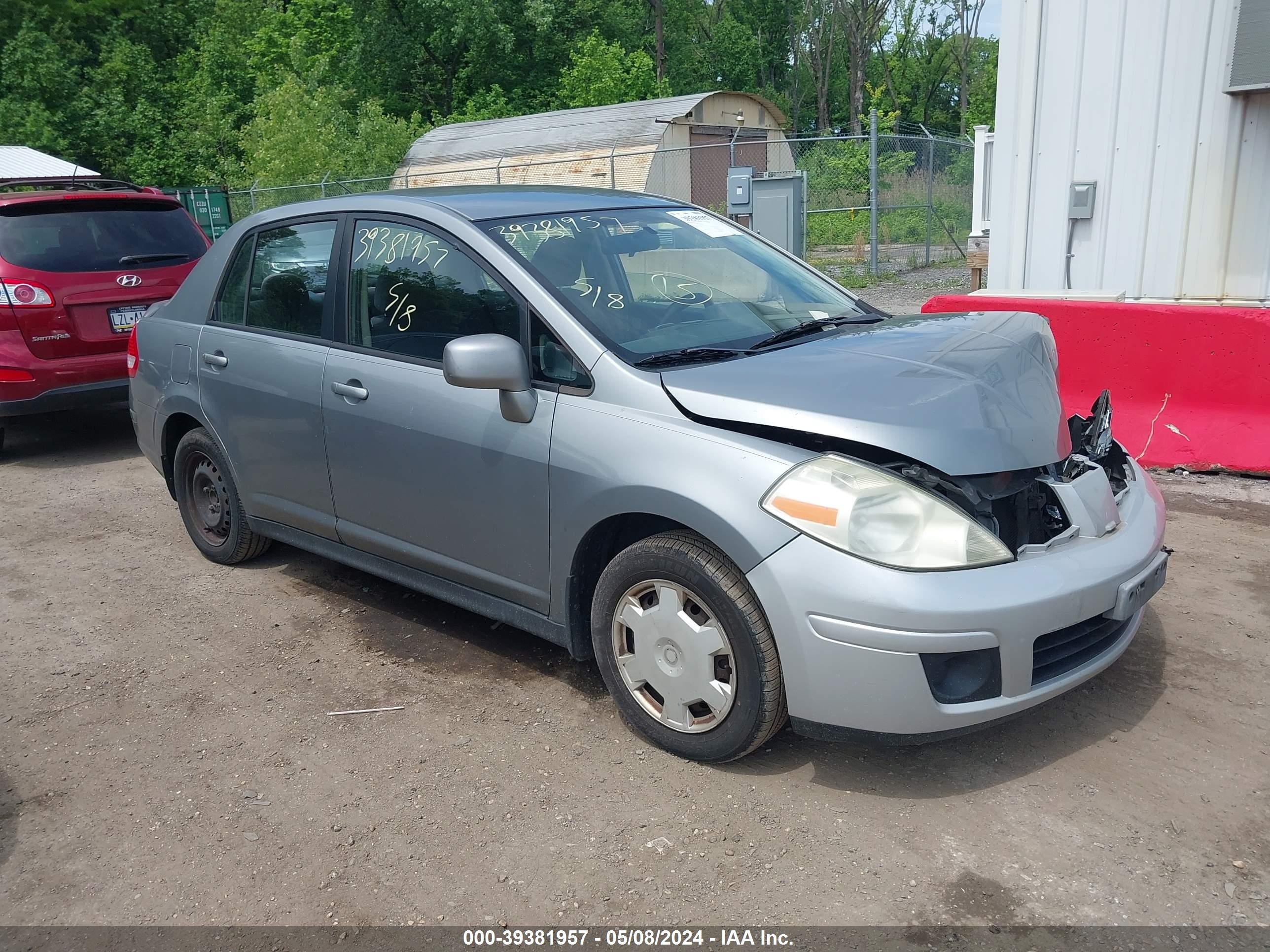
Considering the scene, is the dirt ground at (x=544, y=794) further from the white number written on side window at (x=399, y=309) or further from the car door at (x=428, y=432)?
the white number written on side window at (x=399, y=309)

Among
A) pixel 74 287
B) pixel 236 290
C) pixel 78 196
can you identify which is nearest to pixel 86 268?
pixel 74 287

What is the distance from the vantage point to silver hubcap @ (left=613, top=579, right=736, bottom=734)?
3037 mm

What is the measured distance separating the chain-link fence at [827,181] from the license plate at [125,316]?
25.6 ft

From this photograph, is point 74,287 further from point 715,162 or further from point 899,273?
point 715,162

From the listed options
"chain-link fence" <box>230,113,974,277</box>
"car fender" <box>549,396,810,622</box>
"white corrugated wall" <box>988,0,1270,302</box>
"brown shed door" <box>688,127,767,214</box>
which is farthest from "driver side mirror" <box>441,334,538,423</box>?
"brown shed door" <box>688,127,767,214</box>

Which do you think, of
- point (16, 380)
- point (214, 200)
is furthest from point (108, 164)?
point (16, 380)

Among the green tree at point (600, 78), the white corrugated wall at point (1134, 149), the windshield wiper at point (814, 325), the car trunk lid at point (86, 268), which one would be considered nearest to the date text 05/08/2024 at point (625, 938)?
the windshield wiper at point (814, 325)

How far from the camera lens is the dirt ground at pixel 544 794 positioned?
8.67 feet

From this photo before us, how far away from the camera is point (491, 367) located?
3277mm

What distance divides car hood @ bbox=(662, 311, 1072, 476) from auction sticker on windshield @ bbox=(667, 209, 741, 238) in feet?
3.10

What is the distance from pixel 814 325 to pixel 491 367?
1252 millimetres

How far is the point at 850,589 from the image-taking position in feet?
8.88

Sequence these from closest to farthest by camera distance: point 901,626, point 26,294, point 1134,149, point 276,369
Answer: point 901,626 → point 276,369 → point 1134,149 → point 26,294

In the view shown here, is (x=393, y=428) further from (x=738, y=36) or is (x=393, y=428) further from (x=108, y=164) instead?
(x=738, y=36)
